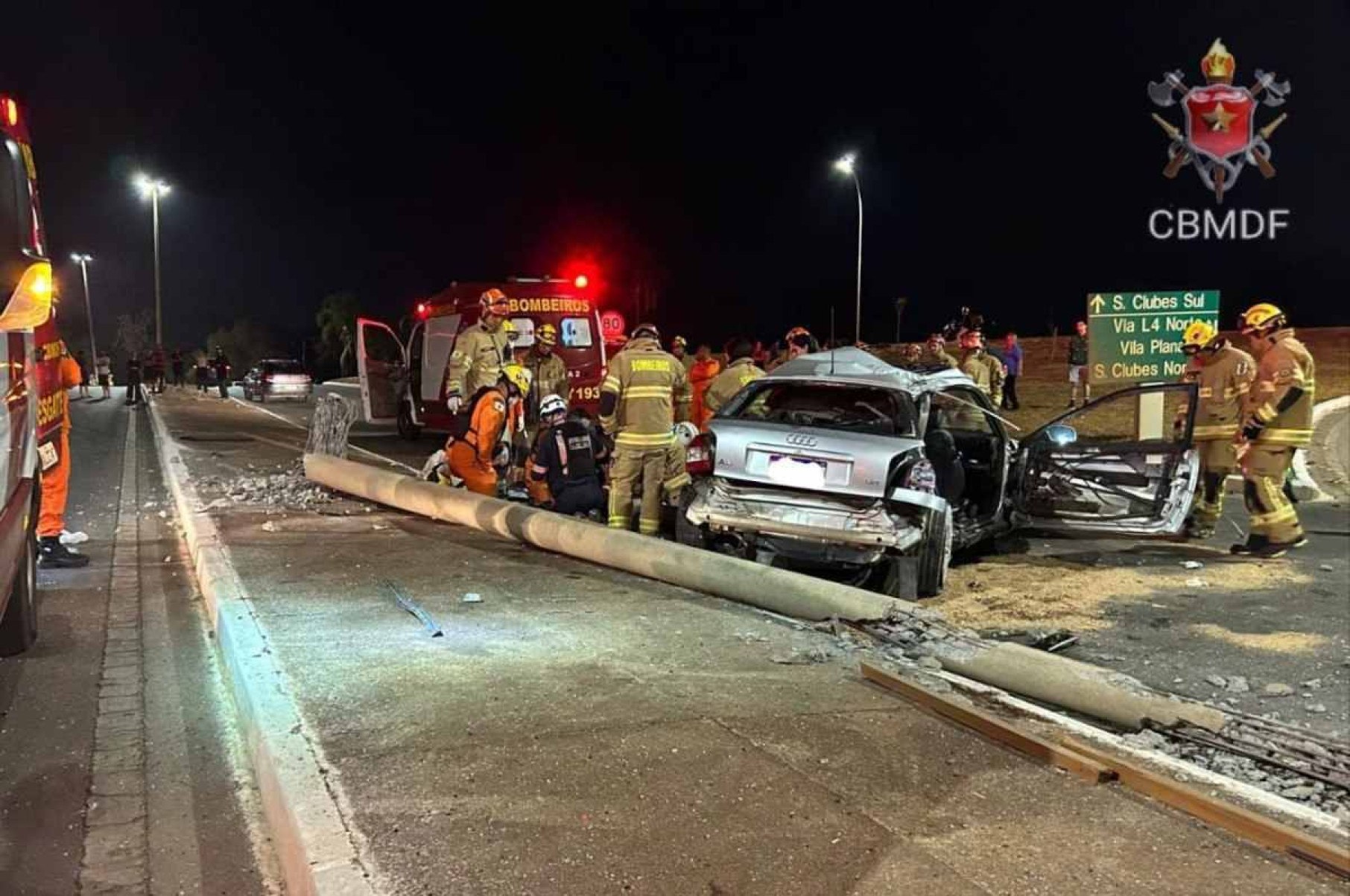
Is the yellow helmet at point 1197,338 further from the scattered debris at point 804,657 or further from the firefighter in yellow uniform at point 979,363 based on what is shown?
the scattered debris at point 804,657

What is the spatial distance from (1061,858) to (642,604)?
10.3 feet

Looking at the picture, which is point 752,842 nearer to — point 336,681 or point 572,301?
point 336,681

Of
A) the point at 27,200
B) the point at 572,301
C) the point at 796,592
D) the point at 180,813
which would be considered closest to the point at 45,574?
the point at 27,200

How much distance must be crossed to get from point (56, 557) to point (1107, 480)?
7.43m

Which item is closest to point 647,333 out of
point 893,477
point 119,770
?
point 893,477

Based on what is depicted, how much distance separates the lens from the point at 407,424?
17203 mm

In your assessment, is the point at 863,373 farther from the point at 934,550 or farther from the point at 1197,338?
the point at 1197,338

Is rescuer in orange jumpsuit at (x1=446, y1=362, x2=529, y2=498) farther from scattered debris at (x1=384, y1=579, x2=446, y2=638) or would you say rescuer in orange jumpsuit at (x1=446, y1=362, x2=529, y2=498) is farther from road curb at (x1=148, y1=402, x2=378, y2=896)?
road curb at (x1=148, y1=402, x2=378, y2=896)

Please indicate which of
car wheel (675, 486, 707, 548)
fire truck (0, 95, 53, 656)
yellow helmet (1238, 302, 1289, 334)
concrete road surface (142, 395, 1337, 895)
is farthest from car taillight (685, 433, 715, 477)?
yellow helmet (1238, 302, 1289, 334)

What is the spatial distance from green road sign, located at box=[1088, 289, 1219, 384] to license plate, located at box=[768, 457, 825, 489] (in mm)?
7788

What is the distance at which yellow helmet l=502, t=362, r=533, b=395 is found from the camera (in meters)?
9.12

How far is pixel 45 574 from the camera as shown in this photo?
6945 mm

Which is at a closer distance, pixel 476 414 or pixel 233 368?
pixel 476 414

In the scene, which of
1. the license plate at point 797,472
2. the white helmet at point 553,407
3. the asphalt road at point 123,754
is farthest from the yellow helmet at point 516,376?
the license plate at point 797,472
